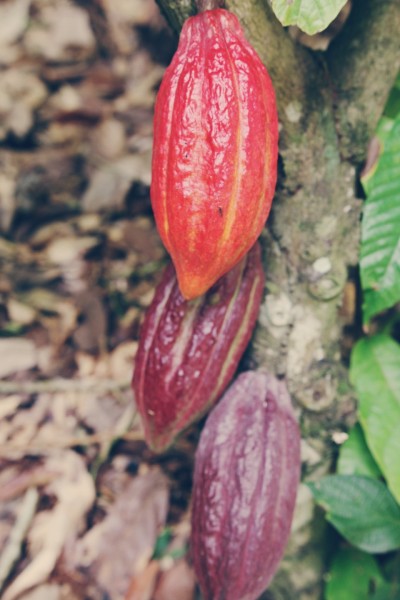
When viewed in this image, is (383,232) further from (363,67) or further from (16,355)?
(16,355)

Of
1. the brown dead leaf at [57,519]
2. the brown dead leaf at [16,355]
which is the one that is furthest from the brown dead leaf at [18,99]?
the brown dead leaf at [57,519]

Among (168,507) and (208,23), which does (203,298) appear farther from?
(168,507)

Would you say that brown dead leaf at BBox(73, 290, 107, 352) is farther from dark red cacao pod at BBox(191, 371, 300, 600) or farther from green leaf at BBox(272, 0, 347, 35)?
green leaf at BBox(272, 0, 347, 35)

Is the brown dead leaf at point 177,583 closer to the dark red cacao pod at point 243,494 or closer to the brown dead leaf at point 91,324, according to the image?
the dark red cacao pod at point 243,494

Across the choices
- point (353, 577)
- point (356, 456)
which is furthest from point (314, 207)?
point (353, 577)

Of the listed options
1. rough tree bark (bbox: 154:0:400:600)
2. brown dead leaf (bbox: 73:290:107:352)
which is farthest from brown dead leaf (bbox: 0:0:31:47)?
rough tree bark (bbox: 154:0:400:600)
